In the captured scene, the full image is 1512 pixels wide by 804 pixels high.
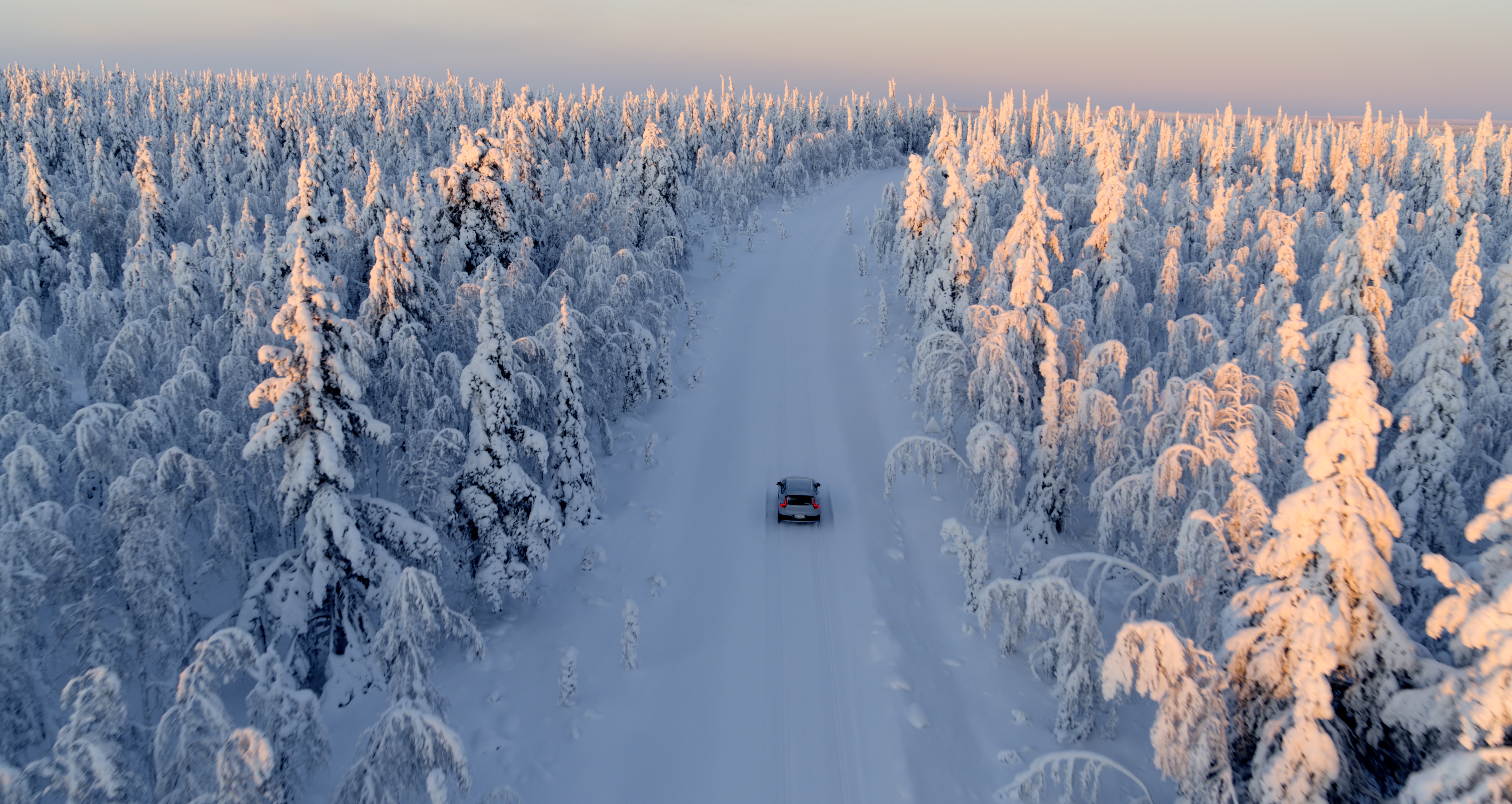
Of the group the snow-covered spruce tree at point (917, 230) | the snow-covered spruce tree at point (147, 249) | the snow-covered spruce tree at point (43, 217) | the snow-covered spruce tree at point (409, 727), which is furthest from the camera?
the snow-covered spruce tree at point (917, 230)

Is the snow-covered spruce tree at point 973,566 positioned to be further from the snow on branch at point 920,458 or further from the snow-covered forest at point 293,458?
the snow-covered forest at point 293,458

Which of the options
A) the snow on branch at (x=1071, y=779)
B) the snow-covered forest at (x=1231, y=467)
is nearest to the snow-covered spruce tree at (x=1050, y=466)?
the snow-covered forest at (x=1231, y=467)

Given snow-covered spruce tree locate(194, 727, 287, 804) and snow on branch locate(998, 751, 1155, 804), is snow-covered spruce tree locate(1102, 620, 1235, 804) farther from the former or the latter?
snow-covered spruce tree locate(194, 727, 287, 804)

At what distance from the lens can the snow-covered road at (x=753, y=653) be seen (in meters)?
12.6

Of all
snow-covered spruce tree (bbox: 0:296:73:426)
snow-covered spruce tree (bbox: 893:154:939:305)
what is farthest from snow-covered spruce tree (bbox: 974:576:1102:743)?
snow-covered spruce tree (bbox: 893:154:939:305)

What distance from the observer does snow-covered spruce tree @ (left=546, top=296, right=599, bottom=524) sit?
61.7 feet

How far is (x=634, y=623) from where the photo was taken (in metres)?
15.2

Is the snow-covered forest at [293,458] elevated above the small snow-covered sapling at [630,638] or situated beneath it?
elevated above

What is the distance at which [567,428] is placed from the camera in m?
18.9

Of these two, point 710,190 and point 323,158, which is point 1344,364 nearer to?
point 323,158

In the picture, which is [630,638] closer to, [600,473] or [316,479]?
[316,479]

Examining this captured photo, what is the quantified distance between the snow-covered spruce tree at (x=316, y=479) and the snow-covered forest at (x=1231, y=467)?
11.9 m

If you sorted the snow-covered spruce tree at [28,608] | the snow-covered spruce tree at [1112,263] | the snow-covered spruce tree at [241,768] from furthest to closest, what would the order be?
the snow-covered spruce tree at [1112,263] → the snow-covered spruce tree at [28,608] → the snow-covered spruce tree at [241,768]

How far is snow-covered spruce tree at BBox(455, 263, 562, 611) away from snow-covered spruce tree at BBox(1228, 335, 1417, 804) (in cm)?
1296
